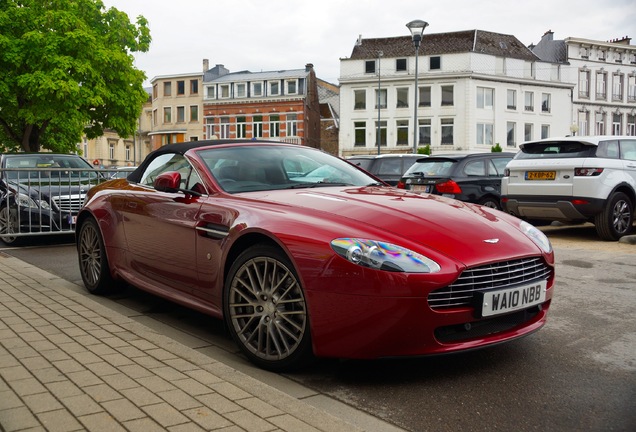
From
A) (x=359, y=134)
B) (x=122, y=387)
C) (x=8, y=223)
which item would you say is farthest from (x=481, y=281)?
(x=359, y=134)

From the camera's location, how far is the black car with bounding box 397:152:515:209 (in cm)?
1254

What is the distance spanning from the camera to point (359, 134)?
191 feet

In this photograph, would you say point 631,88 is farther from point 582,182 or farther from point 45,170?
point 45,170

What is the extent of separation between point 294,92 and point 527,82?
2184cm

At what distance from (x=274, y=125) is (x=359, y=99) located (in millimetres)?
10591

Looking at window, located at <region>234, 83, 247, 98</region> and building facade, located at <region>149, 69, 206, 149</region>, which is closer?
window, located at <region>234, 83, 247, 98</region>

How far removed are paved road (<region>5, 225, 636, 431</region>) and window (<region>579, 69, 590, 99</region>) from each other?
6319cm

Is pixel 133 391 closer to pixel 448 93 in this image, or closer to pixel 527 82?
pixel 448 93

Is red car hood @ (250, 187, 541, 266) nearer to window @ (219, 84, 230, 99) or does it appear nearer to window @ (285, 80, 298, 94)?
window @ (285, 80, 298, 94)

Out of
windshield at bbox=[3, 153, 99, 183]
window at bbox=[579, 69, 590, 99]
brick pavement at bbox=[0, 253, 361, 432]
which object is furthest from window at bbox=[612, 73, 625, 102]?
brick pavement at bbox=[0, 253, 361, 432]

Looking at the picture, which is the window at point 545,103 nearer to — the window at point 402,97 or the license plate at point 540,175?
the window at point 402,97

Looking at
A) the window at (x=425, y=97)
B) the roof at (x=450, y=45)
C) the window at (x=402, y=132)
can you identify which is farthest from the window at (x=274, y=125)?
the window at (x=425, y=97)

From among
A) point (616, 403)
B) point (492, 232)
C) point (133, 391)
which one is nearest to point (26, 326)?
point (133, 391)

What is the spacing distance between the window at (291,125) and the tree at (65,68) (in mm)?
35830
